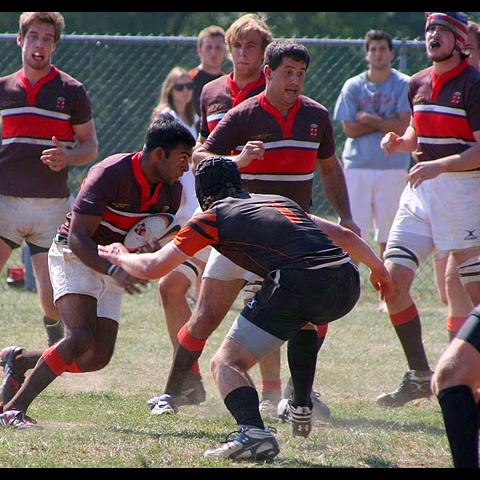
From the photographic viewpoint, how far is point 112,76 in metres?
11.9

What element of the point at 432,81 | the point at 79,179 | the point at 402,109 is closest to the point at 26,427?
the point at 432,81

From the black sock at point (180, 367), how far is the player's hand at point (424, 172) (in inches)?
64.5

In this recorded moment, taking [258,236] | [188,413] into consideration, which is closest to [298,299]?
[258,236]

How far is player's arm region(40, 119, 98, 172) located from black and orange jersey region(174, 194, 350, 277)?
192 cm

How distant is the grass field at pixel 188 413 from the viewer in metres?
5.64

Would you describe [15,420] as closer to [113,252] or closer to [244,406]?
[113,252]

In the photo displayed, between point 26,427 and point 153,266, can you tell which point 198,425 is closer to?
point 26,427

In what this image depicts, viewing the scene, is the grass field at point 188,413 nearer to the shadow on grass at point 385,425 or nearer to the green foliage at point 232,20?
the shadow on grass at point 385,425

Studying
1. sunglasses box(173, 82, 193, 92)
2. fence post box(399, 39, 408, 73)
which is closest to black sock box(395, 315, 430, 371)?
sunglasses box(173, 82, 193, 92)

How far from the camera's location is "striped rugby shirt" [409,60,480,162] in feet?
23.4

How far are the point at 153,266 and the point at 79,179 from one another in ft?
27.6

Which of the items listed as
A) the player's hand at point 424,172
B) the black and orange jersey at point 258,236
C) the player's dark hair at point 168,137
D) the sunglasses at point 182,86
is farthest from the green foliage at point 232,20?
the black and orange jersey at point 258,236

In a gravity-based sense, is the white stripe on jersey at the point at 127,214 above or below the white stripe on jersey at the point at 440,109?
below

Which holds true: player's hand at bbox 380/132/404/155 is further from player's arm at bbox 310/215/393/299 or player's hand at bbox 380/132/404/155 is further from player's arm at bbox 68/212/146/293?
player's arm at bbox 68/212/146/293
